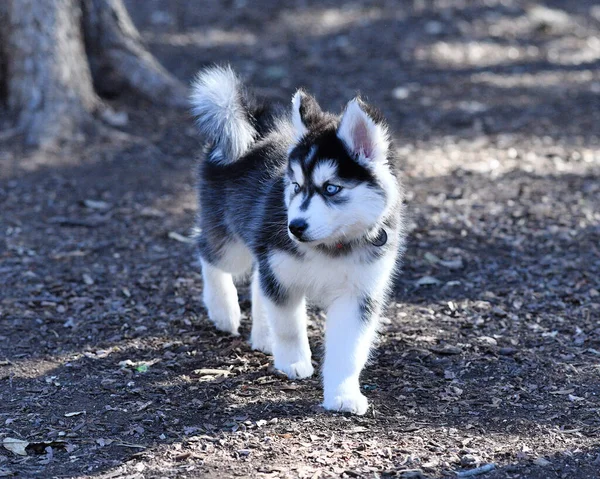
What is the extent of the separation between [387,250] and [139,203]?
143 inches

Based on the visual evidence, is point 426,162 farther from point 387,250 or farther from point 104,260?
point 387,250

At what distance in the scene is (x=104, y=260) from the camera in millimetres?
7035

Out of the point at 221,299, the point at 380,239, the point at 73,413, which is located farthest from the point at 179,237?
the point at 380,239

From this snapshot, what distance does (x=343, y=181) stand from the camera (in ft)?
15.2

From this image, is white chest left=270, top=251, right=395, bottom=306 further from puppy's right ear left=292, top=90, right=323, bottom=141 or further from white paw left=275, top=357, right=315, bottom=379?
puppy's right ear left=292, top=90, right=323, bottom=141

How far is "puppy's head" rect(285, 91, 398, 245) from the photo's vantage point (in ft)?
14.9

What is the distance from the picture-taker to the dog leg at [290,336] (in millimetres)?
5129

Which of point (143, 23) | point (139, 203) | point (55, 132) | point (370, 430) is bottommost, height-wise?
point (370, 430)

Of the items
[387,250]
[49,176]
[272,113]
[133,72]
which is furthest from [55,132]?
[387,250]

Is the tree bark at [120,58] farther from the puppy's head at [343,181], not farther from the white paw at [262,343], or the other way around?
the puppy's head at [343,181]

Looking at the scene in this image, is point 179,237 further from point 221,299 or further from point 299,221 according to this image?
point 299,221

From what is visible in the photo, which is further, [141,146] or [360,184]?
[141,146]

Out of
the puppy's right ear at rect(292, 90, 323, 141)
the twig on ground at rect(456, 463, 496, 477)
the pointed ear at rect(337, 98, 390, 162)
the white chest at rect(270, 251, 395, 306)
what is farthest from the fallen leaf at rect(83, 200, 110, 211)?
the twig on ground at rect(456, 463, 496, 477)

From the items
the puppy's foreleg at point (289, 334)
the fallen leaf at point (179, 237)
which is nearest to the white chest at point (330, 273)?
the puppy's foreleg at point (289, 334)
